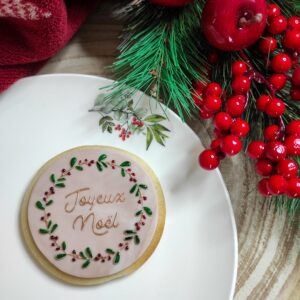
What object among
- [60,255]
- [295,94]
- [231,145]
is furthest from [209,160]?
[60,255]

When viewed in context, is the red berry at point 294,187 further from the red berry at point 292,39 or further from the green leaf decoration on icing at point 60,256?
the green leaf decoration on icing at point 60,256

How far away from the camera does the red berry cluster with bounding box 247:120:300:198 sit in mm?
674

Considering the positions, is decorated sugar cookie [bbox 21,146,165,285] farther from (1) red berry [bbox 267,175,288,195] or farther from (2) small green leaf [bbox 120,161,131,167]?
(1) red berry [bbox 267,175,288,195]

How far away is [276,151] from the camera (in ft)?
2.21

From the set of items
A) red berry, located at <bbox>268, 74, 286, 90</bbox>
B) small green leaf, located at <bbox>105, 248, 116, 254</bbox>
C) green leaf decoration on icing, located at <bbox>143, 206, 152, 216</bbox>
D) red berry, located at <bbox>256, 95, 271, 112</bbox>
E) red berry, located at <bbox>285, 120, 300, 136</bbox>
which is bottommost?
small green leaf, located at <bbox>105, 248, 116, 254</bbox>

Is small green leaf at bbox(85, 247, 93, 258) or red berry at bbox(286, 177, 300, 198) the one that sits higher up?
red berry at bbox(286, 177, 300, 198)

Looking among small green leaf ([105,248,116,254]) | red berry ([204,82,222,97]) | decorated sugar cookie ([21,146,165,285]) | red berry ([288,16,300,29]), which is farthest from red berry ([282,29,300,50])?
small green leaf ([105,248,116,254])

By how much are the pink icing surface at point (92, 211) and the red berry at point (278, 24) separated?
27 centimetres

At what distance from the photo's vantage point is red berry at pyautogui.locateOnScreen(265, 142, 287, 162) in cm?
67

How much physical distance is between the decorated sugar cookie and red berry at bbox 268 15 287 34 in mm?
271

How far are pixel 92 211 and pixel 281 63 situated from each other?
1.11ft

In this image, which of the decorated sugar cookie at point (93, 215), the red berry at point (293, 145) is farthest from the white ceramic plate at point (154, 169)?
the red berry at point (293, 145)

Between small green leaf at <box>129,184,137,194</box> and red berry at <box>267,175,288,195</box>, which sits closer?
red berry at <box>267,175,288,195</box>

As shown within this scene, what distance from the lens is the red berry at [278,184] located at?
0.67 meters
